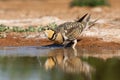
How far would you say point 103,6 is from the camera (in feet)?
75.4

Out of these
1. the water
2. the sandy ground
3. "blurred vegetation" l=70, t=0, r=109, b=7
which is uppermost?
"blurred vegetation" l=70, t=0, r=109, b=7

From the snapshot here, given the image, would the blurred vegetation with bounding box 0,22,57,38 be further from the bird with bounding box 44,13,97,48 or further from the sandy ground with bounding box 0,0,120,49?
the bird with bounding box 44,13,97,48

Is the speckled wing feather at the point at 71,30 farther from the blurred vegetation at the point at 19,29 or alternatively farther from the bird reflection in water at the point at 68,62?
the blurred vegetation at the point at 19,29

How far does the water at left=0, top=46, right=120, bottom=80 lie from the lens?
10773 millimetres

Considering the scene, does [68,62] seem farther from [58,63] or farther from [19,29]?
[19,29]

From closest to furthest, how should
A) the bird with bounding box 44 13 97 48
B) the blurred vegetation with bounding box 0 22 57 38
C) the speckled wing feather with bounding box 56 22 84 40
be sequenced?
the bird with bounding box 44 13 97 48 → the speckled wing feather with bounding box 56 22 84 40 → the blurred vegetation with bounding box 0 22 57 38

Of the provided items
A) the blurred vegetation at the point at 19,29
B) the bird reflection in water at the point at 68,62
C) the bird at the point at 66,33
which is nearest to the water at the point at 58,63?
the bird reflection in water at the point at 68,62

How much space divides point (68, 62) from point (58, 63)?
240mm

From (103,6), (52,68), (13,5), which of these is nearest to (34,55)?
(52,68)

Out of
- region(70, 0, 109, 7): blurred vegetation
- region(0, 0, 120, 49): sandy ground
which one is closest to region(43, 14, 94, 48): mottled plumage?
region(0, 0, 120, 49): sandy ground

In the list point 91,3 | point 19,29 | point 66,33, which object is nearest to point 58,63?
point 66,33

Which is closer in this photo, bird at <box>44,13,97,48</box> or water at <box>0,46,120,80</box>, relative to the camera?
water at <box>0,46,120,80</box>

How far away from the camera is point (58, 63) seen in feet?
39.2

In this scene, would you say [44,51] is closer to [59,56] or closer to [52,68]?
[59,56]
